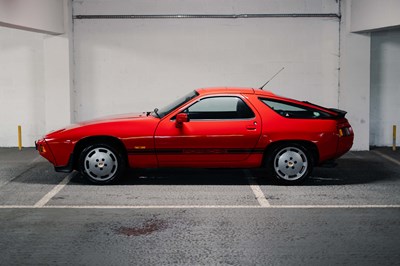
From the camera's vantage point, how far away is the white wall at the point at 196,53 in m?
13.7

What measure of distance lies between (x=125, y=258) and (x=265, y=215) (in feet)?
7.56

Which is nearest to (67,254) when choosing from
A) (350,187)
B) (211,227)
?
(211,227)

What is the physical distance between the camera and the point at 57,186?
9656 millimetres

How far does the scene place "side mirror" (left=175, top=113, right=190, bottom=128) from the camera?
30.9ft

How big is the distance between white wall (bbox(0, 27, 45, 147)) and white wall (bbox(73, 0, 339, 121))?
96 centimetres

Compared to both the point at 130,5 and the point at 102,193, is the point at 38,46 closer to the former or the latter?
the point at 130,5

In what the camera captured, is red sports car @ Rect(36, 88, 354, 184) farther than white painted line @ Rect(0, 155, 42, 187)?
No

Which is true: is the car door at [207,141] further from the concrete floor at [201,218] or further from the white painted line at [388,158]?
the white painted line at [388,158]

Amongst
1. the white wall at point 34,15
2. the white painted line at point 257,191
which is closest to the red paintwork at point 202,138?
the white painted line at point 257,191

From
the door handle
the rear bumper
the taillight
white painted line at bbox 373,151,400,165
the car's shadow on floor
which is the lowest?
the car's shadow on floor

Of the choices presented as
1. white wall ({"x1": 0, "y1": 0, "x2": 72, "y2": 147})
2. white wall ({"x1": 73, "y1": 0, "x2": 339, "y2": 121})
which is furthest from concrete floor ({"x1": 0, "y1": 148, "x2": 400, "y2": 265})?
white wall ({"x1": 73, "y1": 0, "x2": 339, "y2": 121})

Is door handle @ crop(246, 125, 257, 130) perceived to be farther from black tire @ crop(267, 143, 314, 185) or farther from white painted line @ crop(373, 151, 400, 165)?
white painted line @ crop(373, 151, 400, 165)

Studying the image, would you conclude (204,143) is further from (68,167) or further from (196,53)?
(196,53)

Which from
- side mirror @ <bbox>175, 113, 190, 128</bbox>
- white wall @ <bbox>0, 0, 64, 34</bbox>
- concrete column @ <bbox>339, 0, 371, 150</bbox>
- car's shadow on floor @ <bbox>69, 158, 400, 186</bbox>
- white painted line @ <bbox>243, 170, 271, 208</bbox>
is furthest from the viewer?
concrete column @ <bbox>339, 0, 371, 150</bbox>
